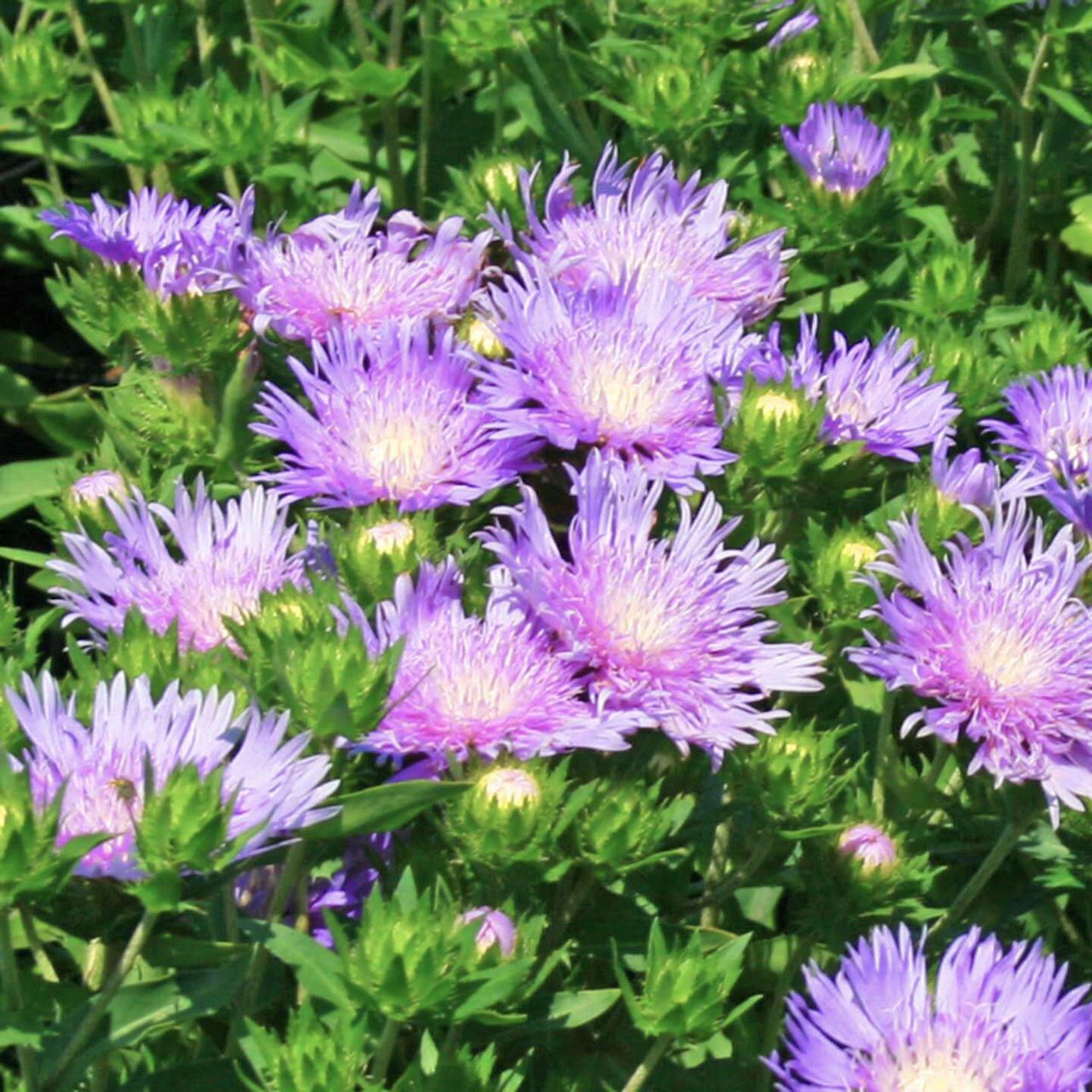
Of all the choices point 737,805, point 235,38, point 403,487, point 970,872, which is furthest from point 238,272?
point 235,38

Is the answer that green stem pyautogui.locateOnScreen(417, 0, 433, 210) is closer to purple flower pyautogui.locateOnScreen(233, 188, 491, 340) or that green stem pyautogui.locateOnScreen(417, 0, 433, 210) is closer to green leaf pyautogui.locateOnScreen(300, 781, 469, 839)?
purple flower pyautogui.locateOnScreen(233, 188, 491, 340)

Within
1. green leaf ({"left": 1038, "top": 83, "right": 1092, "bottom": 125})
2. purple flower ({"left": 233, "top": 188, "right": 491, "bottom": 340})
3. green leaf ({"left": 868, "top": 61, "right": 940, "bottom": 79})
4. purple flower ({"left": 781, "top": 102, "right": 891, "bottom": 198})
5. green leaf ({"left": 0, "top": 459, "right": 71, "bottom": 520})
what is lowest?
green leaf ({"left": 0, "top": 459, "right": 71, "bottom": 520})

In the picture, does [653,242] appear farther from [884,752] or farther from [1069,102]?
[1069,102]

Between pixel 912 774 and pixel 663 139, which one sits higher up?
pixel 663 139

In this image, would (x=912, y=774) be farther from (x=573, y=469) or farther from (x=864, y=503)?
(x=573, y=469)

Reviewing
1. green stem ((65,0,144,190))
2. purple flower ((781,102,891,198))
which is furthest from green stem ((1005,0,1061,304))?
green stem ((65,0,144,190))

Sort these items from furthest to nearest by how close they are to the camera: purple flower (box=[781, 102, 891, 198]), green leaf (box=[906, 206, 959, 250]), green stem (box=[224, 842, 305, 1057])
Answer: green leaf (box=[906, 206, 959, 250]) → purple flower (box=[781, 102, 891, 198]) → green stem (box=[224, 842, 305, 1057])
